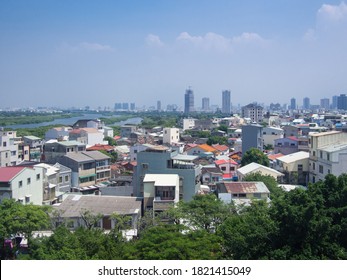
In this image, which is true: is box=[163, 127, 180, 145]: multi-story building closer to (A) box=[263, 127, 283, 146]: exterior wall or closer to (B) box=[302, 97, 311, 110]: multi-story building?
(A) box=[263, 127, 283, 146]: exterior wall

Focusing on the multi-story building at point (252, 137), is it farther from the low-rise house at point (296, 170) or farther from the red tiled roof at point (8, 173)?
the red tiled roof at point (8, 173)

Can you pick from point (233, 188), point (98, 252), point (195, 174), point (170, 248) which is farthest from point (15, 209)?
point (233, 188)

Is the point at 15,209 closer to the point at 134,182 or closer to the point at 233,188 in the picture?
the point at 134,182

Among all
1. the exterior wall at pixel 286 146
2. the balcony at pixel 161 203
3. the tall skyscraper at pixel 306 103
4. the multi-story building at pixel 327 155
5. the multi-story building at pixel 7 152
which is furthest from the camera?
the tall skyscraper at pixel 306 103

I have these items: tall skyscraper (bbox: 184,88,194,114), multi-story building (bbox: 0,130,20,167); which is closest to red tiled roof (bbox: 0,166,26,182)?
multi-story building (bbox: 0,130,20,167)

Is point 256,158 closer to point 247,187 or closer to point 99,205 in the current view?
point 247,187

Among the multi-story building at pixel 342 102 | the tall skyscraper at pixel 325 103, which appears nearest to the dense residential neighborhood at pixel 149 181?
the multi-story building at pixel 342 102
